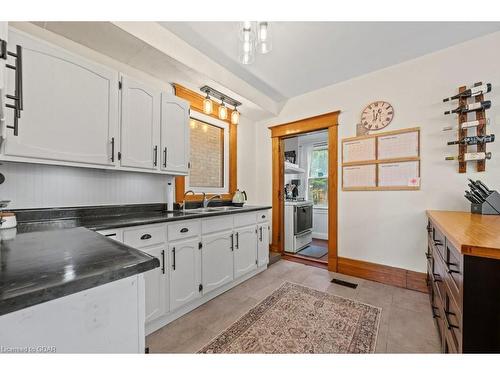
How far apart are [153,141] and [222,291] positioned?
1674mm

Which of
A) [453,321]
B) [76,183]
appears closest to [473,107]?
[453,321]

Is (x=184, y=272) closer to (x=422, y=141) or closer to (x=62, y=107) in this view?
(x=62, y=107)

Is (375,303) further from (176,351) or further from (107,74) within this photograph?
(107,74)

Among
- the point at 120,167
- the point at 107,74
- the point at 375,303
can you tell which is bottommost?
the point at 375,303

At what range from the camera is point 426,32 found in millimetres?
1967

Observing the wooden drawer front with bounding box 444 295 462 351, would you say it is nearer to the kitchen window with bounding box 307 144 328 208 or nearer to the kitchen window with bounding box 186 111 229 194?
the kitchen window with bounding box 186 111 229 194

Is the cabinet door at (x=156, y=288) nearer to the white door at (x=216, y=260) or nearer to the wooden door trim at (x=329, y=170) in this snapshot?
the white door at (x=216, y=260)

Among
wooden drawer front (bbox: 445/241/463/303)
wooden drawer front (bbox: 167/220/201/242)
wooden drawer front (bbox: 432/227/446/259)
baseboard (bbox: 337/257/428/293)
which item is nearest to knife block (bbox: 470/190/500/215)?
wooden drawer front (bbox: 432/227/446/259)

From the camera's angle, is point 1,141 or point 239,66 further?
point 239,66

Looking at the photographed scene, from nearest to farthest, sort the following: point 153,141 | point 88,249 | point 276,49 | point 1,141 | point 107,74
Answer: point 88,249
point 1,141
point 107,74
point 153,141
point 276,49

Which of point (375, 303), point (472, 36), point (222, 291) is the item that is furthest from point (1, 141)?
point (472, 36)

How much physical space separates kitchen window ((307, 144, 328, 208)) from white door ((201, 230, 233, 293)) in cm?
324

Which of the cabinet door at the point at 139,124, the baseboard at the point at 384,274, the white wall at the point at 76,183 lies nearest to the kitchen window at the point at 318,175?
the baseboard at the point at 384,274

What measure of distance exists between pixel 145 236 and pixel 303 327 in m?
1.41
